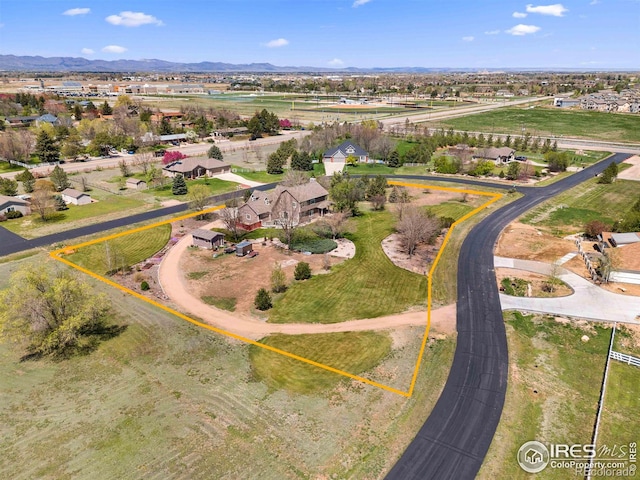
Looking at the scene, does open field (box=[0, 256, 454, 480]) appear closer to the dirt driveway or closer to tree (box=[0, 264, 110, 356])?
tree (box=[0, 264, 110, 356])

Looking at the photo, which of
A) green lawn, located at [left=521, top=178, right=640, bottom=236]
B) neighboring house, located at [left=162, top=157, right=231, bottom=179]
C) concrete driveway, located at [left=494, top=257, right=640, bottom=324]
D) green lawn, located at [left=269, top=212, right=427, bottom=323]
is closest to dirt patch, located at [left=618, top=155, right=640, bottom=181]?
green lawn, located at [left=521, top=178, right=640, bottom=236]

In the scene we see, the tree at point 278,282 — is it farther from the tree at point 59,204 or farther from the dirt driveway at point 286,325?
the tree at point 59,204

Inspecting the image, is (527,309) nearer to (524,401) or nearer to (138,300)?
(524,401)

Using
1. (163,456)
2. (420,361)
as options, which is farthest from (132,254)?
(420,361)

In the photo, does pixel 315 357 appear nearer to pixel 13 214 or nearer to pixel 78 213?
pixel 78 213

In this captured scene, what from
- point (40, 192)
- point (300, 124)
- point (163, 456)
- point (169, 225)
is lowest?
point (163, 456)

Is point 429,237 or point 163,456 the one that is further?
point 429,237

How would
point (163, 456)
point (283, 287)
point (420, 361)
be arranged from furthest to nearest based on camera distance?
point (283, 287)
point (420, 361)
point (163, 456)
